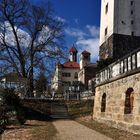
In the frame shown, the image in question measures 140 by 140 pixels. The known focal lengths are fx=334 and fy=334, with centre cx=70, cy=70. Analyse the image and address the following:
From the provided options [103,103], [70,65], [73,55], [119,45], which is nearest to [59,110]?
[103,103]

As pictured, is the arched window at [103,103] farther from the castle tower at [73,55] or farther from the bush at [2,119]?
the castle tower at [73,55]

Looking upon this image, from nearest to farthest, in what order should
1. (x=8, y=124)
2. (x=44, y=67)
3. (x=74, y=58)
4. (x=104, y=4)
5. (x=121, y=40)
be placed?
1. (x=8, y=124)
2. (x=44, y=67)
3. (x=121, y=40)
4. (x=104, y=4)
5. (x=74, y=58)

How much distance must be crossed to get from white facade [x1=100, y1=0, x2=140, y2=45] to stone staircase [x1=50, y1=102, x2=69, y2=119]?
18.7 metres

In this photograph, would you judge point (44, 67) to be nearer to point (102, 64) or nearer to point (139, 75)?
point (102, 64)

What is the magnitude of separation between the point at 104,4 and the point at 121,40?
6.79 meters

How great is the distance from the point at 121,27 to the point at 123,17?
1448 millimetres

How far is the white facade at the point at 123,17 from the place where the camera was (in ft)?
150

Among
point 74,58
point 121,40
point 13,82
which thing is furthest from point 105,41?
point 74,58

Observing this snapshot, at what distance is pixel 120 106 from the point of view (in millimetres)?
15562

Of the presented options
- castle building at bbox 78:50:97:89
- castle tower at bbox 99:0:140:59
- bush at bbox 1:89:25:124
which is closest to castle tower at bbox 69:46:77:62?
castle building at bbox 78:50:97:89

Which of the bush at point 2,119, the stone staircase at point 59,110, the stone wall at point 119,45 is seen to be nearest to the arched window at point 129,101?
the bush at point 2,119

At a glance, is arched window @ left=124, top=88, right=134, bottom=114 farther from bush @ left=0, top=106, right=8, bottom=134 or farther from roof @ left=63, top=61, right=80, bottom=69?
roof @ left=63, top=61, right=80, bottom=69

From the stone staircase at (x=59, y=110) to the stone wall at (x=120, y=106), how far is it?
547cm

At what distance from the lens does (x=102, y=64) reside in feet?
141
